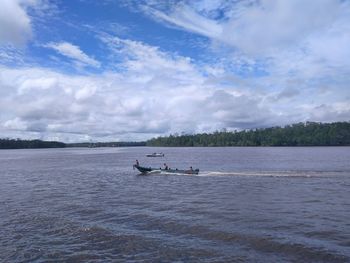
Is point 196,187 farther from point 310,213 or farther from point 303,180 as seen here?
point 310,213

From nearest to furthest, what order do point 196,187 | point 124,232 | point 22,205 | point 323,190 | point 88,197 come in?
point 124,232 → point 22,205 → point 88,197 → point 323,190 → point 196,187

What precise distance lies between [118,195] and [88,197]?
10.9 ft

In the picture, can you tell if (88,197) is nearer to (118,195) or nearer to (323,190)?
(118,195)

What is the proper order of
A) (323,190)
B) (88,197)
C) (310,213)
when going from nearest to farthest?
(310,213)
(88,197)
(323,190)

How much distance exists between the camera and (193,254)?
66.8ft

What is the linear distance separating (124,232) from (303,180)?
3466cm

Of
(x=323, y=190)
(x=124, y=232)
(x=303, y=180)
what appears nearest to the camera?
(x=124, y=232)

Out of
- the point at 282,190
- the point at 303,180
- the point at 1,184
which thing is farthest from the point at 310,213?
the point at 1,184

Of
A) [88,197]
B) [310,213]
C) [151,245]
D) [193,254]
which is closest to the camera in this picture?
[193,254]

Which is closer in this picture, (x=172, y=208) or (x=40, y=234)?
(x=40, y=234)

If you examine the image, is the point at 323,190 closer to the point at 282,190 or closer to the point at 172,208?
the point at 282,190

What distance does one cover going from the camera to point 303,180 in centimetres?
5300

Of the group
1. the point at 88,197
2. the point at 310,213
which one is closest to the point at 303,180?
the point at 310,213

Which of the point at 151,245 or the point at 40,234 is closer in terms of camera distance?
the point at 151,245
